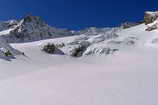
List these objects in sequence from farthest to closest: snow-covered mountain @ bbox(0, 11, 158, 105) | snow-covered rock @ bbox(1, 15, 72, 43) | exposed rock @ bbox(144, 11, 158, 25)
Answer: snow-covered rock @ bbox(1, 15, 72, 43) → exposed rock @ bbox(144, 11, 158, 25) → snow-covered mountain @ bbox(0, 11, 158, 105)

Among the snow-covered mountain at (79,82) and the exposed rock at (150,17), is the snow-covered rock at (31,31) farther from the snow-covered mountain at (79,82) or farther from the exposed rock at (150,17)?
the snow-covered mountain at (79,82)

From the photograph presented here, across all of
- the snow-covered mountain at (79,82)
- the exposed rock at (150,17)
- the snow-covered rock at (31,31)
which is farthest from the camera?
the snow-covered rock at (31,31)

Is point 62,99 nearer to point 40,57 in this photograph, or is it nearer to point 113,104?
point 113,104

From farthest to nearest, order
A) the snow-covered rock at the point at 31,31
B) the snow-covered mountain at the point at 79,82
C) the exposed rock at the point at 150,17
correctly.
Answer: the snow-covered rock at the point at 31,31 < the exposed rock at the point at 150,17 < the snow-covered mountain at the point at 79,82

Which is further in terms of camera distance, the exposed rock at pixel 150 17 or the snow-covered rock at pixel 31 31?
the snow-covered rock at pixel 31 31

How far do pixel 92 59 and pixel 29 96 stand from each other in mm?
10340

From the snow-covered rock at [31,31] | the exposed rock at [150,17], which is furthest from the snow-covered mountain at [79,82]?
→ the snow-covered rock at [31,31]

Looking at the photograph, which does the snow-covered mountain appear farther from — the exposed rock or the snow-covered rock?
the snow-covered rock

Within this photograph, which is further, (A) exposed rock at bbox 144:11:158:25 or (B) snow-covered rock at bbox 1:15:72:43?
(B) snow-covered rock at bbox 1:15:72:43

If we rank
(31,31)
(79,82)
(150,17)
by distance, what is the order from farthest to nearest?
(31,31)
(150,17)
(79,82)

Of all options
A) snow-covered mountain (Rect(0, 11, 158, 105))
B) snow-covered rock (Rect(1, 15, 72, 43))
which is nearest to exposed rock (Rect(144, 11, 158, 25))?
snow-covered mountain (Rect(0, 11, 158, 105))

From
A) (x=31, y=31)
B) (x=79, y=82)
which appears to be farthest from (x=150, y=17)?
(x=31, y=31)

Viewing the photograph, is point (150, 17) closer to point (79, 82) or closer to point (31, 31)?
point (79, 82)

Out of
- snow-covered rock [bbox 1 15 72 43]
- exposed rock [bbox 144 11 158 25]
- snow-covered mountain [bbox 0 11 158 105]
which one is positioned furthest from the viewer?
snow-covered rock [bbox 1 15 72 43]
